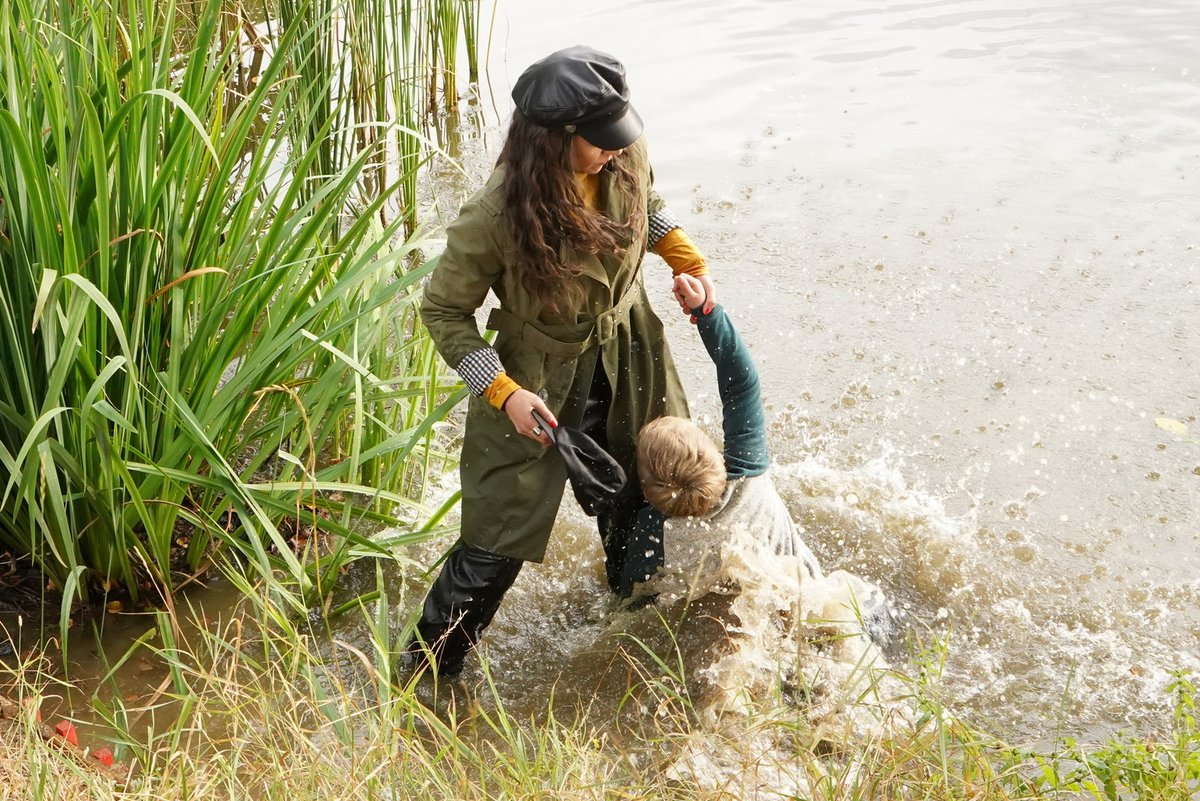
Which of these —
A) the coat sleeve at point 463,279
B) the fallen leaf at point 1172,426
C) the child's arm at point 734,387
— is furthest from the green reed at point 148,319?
the fallen leaf at point 1172,426

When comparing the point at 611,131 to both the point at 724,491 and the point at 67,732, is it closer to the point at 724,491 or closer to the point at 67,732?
the point at 724,491

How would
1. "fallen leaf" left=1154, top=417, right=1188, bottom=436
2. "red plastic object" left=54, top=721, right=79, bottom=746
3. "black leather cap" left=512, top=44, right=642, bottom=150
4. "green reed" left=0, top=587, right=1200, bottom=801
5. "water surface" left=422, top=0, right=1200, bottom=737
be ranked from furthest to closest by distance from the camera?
1. "fallen leaf" left=1154, top=417, right=1188, bottom=436
2. "water surface" left=422, top=0, right=1200, bottom=737
3. "red plastic object" left=54, top=721, right=79, bottom=746
4. "black leather cap" left=512, top=44, right=642, bottom=150
5. "green reed" left=0, top=587, right=1200, bottom=801

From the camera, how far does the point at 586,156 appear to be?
258 centimetres

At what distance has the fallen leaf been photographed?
163 inches

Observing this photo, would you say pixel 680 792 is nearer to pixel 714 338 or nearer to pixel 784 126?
pixel 714 338

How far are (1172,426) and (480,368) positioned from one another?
2777mm

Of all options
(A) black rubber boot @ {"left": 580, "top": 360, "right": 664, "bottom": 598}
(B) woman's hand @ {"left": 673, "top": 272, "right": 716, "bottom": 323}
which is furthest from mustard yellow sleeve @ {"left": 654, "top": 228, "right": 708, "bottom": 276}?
(A) black rubber boot @ {"left": 580, "top": 360, "right": 664, "bottom": 598}

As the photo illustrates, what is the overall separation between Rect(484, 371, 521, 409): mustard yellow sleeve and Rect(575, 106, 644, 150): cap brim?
1.92ft

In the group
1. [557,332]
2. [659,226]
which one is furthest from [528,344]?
[659,226]

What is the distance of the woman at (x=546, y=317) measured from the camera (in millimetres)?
2529

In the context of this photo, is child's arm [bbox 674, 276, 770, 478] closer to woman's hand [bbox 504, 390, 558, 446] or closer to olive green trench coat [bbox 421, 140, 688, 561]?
olive green trench coat [bbox 421, 140, 688, 561]

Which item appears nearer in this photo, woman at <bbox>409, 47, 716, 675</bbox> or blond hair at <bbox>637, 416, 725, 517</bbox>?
woman at <bbox>409, 47, 716, 675</bbox>

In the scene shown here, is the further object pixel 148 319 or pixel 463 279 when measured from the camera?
pixel 148 319

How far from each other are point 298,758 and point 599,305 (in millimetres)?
1239
